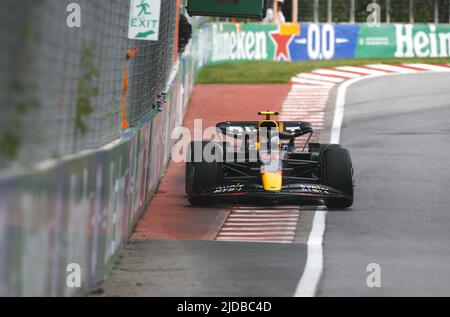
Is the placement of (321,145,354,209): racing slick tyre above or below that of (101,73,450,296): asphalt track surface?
above

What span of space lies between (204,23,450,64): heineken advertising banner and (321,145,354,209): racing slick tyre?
23270mm

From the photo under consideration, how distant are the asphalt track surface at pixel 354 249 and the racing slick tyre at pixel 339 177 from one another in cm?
20

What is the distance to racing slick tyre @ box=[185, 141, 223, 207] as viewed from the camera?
574 inches

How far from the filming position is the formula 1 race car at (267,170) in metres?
14.3

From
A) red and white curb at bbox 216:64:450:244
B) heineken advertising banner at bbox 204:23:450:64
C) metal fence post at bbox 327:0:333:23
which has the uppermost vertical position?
metal fence post at bbox 327:0:333:23

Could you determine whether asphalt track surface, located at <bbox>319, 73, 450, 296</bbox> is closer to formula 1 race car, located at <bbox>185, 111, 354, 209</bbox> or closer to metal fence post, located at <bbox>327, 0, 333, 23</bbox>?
formula 1 race car, located at <bbox>185, 111, 354, 209</bbox>

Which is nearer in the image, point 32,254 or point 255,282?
point 32,254

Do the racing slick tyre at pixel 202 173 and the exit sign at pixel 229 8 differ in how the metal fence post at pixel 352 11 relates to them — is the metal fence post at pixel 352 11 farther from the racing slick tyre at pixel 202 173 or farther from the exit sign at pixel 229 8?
the racing slick tyre at pixel 202 173

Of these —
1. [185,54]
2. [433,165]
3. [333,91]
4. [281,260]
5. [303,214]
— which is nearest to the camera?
[281,260]

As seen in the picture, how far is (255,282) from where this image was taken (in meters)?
9.20

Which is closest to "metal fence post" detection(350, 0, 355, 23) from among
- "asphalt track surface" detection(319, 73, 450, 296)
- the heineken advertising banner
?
the heineken advertising banner

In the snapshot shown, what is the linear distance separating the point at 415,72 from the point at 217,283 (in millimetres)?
23896
